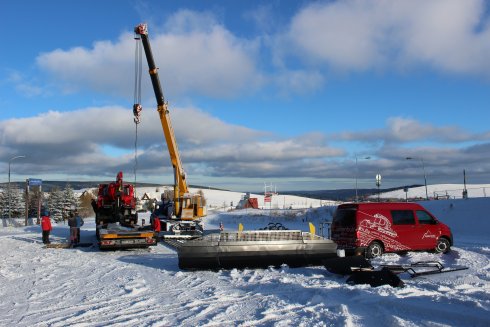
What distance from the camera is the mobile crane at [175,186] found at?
25578 mm

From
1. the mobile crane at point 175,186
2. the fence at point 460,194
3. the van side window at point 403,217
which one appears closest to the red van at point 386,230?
the van side window at point 403,217

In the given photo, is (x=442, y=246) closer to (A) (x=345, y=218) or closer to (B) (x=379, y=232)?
(B) (x=379, y=232)

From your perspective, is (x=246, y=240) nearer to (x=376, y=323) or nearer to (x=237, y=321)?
(x=237, y=321)

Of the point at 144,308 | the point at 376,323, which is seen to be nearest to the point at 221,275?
the point at 144,308

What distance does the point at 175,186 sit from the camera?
2670 centimetres

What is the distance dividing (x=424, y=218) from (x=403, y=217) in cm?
84

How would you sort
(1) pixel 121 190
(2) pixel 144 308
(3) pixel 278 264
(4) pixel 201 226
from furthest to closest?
1. (4) pixel 201 226
2. (1) pixel 121 190
3. (3) pixel 278 264
4. (2) pixel 144 308

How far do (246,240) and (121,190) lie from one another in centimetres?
1232

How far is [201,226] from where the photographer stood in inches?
1021

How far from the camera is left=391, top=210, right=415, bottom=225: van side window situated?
16.0m

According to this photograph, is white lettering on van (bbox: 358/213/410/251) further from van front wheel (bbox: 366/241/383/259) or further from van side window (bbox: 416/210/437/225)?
van side window (bbox: 416/210/437/225)

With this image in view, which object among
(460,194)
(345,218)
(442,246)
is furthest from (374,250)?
(460,194)

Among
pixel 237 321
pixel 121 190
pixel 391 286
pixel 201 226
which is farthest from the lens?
pixel 201 226

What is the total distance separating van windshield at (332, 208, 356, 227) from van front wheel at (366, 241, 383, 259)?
894 mm
